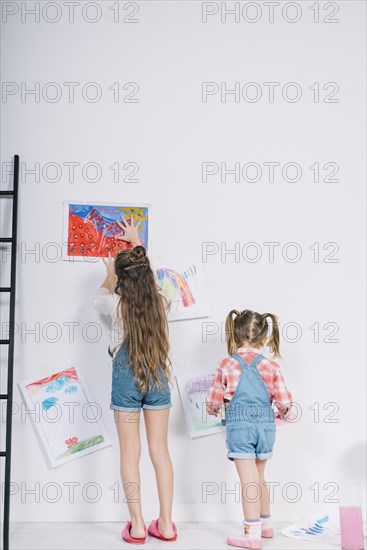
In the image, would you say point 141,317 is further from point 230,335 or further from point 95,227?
point 95,227

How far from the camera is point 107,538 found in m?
2.75

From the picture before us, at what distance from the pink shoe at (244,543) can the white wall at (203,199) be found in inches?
13.9

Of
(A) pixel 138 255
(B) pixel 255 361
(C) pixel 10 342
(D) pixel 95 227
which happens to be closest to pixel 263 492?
(B) pixel 255 361

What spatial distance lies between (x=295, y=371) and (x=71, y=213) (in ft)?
4.17

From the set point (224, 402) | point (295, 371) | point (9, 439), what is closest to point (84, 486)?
point (9, 439)

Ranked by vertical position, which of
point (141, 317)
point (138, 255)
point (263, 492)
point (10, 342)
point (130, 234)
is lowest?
point (263, 492)

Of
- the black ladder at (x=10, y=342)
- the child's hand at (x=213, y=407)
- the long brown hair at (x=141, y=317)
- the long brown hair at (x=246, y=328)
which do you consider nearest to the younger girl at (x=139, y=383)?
the long brown hair at (x=141, y=317)

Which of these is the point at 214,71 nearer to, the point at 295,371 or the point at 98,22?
the point at 98,22

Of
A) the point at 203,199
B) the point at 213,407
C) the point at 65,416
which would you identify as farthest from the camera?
the point at 203,199

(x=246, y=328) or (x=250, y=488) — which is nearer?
(x=250, y=488)

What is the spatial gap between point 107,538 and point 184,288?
3.69 feet

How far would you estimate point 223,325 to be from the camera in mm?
3107

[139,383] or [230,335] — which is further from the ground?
[230,335]

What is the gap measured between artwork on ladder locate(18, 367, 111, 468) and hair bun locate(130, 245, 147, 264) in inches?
25.0
